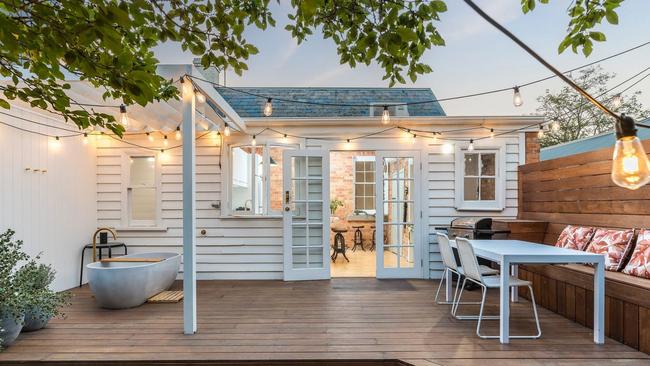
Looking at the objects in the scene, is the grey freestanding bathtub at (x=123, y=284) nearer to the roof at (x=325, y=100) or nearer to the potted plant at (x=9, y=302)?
the potted plant at (x=9, y=302)

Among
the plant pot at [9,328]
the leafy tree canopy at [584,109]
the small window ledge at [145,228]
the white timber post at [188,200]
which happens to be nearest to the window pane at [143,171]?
the small window ledge at [145,228]

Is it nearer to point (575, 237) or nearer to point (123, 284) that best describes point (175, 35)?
point (123, 284)

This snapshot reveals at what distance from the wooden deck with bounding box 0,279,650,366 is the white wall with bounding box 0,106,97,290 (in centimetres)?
86

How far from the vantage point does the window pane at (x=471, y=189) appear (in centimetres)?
521

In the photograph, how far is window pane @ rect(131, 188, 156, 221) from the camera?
5324 millimetres

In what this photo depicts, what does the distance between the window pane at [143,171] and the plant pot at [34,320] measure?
8.39 feet

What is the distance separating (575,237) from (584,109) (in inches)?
420

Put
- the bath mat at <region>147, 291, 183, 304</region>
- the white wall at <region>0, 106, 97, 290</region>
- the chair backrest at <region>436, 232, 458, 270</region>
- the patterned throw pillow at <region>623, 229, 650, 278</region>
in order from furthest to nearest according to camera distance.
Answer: the bath mat at <region>147, 291, 183, 304</region> → the white wall at <region>0, 106, 97, 290</region> → the chair backrest at <region>436, 232, 458, 270</region> → the patterned throw pillow at <region>623, 229, 650, 278</region>

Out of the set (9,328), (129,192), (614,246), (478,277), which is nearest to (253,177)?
(129,192)

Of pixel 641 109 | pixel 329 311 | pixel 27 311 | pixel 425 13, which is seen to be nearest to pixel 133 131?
pixel 27 311

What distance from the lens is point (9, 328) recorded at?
2707mm

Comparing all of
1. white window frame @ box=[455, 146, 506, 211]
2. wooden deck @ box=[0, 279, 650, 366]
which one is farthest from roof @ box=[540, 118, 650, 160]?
wooden deck @ box=[0, 279, 650, 366]

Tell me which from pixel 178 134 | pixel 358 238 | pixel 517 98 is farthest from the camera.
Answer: pixel 358 238

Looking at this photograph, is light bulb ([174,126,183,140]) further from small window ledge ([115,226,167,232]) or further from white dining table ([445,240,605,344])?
white dining table ([445,240,605,344])
